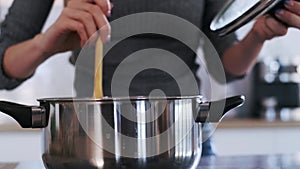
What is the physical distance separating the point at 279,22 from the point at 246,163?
0.23 metres

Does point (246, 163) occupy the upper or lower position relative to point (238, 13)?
lower

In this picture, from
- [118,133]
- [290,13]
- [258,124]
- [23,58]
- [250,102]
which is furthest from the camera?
[250,102]

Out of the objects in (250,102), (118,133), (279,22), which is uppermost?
(279,22)

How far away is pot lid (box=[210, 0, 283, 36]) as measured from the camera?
65cm

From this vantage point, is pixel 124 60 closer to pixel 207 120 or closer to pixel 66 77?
pixel 207 120

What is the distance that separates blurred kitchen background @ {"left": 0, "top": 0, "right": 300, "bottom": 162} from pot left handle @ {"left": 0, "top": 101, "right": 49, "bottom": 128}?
4.43 ft

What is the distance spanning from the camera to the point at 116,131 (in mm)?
517

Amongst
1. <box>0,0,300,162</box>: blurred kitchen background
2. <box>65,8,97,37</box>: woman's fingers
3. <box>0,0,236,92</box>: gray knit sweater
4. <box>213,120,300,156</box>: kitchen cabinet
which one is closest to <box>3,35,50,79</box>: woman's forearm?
<box>0,0,236,92</box>: gray knit sweater

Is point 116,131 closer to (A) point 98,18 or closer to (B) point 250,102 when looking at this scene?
(A) point 98,18

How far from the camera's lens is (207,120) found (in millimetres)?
571

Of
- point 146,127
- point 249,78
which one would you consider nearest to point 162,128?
point 146,127

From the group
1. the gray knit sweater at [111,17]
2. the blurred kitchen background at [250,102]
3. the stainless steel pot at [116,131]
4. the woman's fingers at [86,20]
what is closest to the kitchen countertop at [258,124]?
the blurred kitchen background at [250,102]

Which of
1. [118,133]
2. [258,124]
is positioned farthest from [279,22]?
[258,124]

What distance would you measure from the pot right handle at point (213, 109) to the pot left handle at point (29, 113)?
0.57 feet
